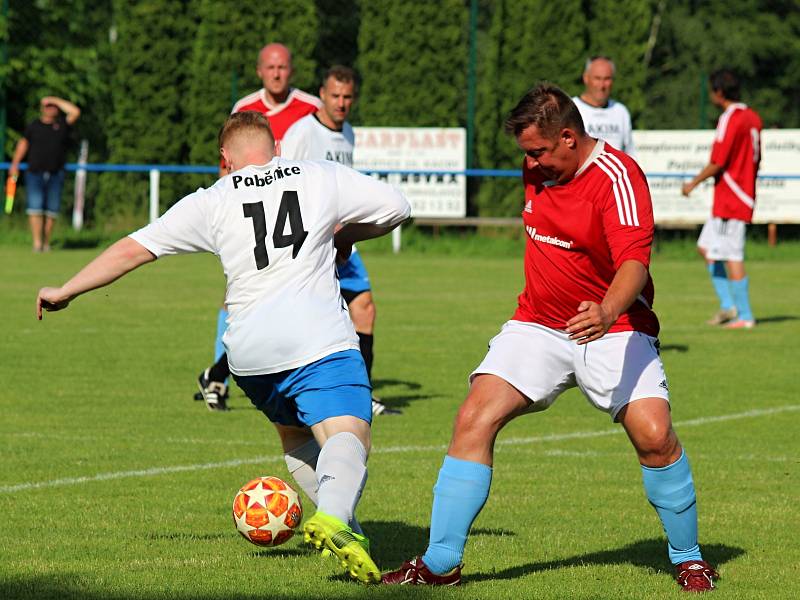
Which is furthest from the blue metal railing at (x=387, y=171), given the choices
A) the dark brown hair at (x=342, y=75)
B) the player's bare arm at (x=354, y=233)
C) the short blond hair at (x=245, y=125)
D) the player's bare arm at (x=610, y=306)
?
the player's bare arm at (x=610, y=306)

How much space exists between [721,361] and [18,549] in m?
8.61

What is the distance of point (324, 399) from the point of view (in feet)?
20.0

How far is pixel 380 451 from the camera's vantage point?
944 centimetres

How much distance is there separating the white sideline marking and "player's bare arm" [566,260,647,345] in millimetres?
3610

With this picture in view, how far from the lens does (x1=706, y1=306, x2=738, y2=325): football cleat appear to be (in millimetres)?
16781

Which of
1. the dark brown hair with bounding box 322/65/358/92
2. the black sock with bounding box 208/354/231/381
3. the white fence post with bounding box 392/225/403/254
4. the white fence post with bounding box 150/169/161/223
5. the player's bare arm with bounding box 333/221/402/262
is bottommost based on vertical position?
the white fence post with bounding box 392/225/403/254

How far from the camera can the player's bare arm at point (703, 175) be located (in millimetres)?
15823

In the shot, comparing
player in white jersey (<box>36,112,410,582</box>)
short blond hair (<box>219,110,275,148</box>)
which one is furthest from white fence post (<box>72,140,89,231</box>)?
player in white jersey (<box>36,112,410,582</box>)

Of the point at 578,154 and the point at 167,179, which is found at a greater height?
the point at 578,154

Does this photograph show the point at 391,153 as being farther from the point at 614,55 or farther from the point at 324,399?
the point at 324,399

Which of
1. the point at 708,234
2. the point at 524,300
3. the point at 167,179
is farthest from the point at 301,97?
the point at 167,179

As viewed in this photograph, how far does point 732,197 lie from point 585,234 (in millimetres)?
10975

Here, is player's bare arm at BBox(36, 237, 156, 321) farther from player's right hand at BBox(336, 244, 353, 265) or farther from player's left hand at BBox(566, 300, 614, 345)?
player's left hand at BBox(566, 300, 614, 345)

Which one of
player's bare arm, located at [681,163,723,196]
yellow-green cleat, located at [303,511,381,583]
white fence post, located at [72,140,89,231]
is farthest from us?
white fence post, located at [72,140,89,231]
